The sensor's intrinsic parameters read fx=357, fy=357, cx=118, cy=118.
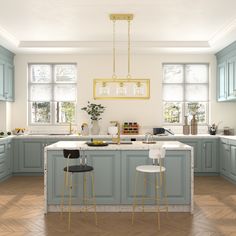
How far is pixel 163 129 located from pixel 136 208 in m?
3.35

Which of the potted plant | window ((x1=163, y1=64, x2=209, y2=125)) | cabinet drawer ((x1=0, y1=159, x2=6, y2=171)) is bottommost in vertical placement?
cabinet drawer ((x1=0, y1=159, x2=6, y2=171))

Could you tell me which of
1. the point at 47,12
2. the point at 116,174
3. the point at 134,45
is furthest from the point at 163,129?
the point at 47,12

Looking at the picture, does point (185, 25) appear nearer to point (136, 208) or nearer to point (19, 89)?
point (136, 208)

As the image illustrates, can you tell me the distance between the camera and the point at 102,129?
27.9ft

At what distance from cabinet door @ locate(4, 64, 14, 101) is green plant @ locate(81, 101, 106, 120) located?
5.52ft

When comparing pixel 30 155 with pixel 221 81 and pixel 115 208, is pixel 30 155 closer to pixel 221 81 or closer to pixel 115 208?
pixel 115 208

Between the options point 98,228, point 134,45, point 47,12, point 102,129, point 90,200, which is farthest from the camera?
point 102,129

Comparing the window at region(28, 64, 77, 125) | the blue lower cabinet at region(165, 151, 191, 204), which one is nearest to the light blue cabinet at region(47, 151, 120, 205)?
the blue lower cabinet at region(165, 151, 191, 204)

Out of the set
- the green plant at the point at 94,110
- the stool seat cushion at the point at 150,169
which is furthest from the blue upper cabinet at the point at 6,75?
the stool seat cushion at the point at 150,169

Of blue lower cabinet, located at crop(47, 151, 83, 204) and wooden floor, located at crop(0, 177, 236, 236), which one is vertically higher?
blue lower cabinet, located at crop(47, 151, 83, 204)

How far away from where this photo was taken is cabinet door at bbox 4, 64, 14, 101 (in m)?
7.91

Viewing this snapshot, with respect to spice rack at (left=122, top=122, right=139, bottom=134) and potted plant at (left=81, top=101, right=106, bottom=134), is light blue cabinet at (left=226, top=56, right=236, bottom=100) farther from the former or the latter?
potted plant at (left=81, top=101, right=106, bottom=134)

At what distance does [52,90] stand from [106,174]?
4.17m

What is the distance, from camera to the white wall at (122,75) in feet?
27.9
